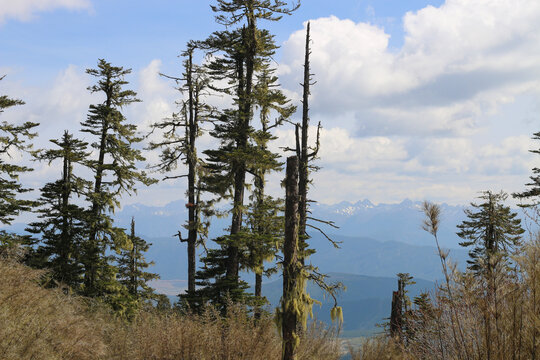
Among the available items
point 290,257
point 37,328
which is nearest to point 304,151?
point 290,257

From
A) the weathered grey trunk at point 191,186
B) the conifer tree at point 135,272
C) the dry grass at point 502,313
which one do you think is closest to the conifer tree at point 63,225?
the weathered grey trunk at point 191,186

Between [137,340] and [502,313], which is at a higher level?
[502,313]

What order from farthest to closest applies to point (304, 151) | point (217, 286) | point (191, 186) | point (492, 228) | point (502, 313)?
point (492, 228)
point (191, 186)
point (304, 151)
point (217, 286)
point (502, 313)

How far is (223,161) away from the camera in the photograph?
63.2ft

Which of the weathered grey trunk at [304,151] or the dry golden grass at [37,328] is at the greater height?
the weathered grey trunk at [304,151]

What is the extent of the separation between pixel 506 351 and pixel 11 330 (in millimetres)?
7788

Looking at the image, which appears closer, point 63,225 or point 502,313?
point 502,313

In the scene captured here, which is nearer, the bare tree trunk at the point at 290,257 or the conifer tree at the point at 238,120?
the bare tree trunk at the point at 290,257

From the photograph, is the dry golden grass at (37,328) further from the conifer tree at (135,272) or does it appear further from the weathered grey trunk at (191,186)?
the conifer tree at (135,272)

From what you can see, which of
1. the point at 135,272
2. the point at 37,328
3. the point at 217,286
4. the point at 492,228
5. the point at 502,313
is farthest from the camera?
the point at 135,272

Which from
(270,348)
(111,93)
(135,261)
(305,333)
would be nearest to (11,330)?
(270,348)

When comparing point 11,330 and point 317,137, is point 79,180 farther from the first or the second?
point 11,330

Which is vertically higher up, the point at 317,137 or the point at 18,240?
the point at 317,137

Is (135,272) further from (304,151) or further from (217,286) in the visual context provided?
(304,151)
